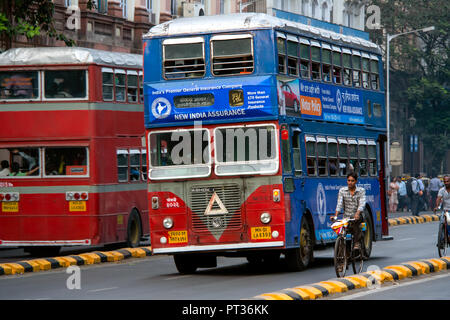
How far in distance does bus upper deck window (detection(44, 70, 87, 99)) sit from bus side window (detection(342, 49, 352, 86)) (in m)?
5.82

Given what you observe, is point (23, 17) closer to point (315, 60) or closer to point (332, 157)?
point (315, 60)

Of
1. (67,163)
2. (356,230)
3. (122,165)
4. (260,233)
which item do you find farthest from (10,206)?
(356,230)

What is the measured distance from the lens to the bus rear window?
26.5 m

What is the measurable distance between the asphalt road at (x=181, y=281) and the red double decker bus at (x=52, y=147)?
5.64 ft

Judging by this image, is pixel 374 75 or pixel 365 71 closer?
pixel 365 71

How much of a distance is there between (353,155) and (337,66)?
77.6 inches

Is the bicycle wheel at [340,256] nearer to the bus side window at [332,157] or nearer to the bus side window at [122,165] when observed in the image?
the bus side window at [332,157]

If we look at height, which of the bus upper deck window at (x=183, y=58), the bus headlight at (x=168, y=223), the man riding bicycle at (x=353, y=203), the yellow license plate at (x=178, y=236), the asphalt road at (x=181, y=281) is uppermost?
the bus upper deck window at (x=183, y=58)

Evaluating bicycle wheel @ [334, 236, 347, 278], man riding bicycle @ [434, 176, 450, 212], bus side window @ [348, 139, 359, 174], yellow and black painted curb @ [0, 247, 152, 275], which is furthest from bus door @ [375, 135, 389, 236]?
bicycle wheel @ [334, 236, 347, 278]

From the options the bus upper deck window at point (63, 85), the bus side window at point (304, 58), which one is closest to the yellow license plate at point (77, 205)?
the bus upper deck window at point (63, 85)

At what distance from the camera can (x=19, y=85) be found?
26578 millimetres

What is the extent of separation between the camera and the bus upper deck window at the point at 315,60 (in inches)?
917

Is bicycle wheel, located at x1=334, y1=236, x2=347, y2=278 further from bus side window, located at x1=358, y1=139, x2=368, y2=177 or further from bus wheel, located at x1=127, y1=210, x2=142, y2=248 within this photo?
bus wheel, located at x1=127, y1=210, x2=142, y2=248
